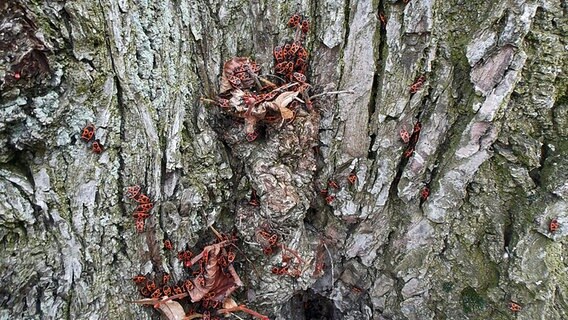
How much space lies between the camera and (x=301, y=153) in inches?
124

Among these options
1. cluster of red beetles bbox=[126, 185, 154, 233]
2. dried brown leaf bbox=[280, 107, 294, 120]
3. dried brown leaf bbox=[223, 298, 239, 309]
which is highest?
dried brown leaf bbox=[280, 107, 294, 120]

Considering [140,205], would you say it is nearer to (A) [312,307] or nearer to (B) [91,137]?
(B) [91,137]

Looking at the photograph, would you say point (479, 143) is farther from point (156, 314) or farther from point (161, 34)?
point (156, 314)

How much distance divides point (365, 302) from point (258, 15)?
274 cm

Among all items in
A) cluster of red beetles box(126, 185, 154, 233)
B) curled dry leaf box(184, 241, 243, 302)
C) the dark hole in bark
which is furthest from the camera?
the dark hole in bark

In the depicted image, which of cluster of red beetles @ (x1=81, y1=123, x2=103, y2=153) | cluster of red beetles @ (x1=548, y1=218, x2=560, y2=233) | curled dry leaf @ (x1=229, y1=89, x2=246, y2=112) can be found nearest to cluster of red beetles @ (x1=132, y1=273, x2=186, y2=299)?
cluster of red beetles @ (x1=81, y1=123, x2=103, y2=153)

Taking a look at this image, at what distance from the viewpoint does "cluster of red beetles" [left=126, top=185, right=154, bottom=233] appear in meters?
2.77

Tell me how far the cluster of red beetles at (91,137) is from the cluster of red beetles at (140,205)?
13.3 inches

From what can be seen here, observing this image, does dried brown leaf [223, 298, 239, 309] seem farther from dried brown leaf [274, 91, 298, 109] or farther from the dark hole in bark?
dried brown leaf [274, 91, 298, 109]

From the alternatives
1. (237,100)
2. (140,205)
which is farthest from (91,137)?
(237,100)

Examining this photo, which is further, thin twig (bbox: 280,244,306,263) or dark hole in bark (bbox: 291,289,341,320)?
dark hole in bark (bbox: 291,289,341,320)

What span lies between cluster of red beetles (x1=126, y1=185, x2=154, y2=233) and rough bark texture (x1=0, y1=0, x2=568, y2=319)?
0.07 metres

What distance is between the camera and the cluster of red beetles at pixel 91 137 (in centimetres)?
257

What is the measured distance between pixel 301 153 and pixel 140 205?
48.9 inches
